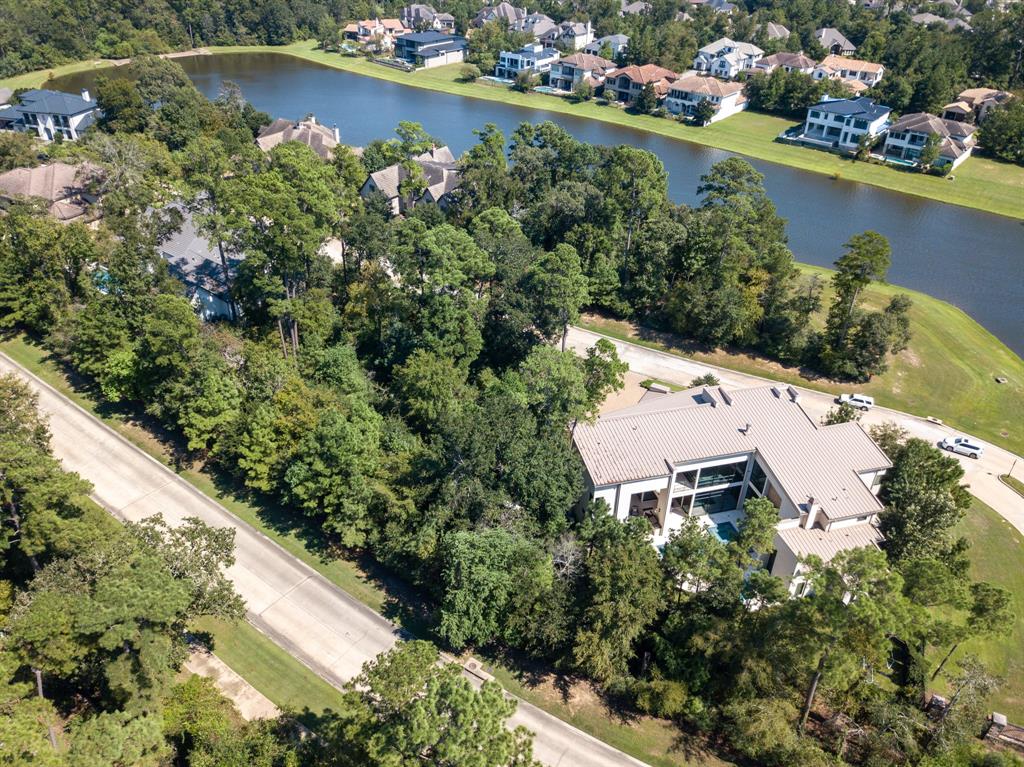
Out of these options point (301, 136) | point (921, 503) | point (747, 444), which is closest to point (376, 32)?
point (301, 136)

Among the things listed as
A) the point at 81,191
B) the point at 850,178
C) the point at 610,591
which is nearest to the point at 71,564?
the point at 610,591

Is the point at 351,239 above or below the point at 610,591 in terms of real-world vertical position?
above

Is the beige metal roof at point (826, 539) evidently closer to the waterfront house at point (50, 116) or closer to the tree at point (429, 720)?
the tree at point (429, 720)

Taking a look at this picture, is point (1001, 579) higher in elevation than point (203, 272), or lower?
lower

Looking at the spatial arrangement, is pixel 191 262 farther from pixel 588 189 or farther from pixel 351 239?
pixel 588 189

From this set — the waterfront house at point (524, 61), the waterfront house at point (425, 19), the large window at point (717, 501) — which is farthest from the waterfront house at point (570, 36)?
the large window at point (717, 501)

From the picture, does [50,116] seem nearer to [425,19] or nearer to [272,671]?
[272,671]

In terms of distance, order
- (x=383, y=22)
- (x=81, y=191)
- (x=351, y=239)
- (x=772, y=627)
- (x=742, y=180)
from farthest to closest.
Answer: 1. (x=383, y=22)
2. (x=81, y=191)
3. (x=742, y=180)
4. (x=351, y=239)
5. (x=772, y=627)
